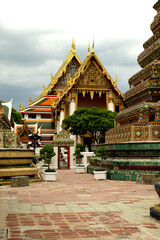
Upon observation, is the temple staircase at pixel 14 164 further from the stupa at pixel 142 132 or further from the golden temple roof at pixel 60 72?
the golden temple roof at pixel 60 72

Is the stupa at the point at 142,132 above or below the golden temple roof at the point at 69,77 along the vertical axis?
below

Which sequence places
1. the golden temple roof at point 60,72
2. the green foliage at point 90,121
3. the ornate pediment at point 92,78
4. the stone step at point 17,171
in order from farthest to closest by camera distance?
the golden temple roof at point 60,72, the ornate pediment at point 92,78, the green foliage at point 90,121, the stone step at point 17,171

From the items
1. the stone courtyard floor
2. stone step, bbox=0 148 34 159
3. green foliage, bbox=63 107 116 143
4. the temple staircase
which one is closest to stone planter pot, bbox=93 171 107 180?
the temple staircase

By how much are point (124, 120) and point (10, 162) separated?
6496 mm

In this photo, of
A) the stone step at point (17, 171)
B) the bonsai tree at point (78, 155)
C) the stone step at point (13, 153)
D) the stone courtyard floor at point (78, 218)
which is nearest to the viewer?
the stone courtyard floor at point (78, 218)

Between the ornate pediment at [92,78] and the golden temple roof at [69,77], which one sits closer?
the golden temple roof at [69,77]

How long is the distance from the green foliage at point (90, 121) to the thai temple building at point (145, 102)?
13776 mm

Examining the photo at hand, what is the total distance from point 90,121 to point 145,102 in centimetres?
1726

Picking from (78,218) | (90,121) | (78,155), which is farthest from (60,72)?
(78,218)

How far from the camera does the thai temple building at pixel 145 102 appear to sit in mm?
13336

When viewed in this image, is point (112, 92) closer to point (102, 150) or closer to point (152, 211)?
point (102, 150)

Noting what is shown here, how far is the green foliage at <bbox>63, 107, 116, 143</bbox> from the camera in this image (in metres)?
31.0

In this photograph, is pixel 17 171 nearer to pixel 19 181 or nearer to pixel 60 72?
pixel 19 181

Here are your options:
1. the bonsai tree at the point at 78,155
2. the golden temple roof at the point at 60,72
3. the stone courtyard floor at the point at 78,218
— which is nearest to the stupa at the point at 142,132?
the stone courtyard floor at the point at 78,218
